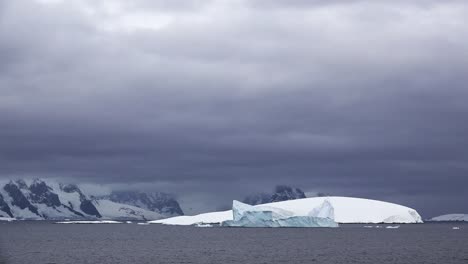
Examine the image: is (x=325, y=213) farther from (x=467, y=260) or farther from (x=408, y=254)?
(x=467, y=260)

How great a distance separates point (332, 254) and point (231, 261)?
17.4m

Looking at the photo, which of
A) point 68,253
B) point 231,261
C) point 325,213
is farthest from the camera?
point 325,213

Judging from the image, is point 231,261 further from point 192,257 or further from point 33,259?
point 33,259

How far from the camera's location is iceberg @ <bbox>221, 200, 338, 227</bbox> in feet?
Result: 525

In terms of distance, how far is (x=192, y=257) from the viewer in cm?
9231

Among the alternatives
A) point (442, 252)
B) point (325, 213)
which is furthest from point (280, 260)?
point (325, 213)

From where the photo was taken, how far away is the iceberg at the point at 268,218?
525 feet

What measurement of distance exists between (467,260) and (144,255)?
122ft

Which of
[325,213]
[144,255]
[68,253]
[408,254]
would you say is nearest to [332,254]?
[408,254]

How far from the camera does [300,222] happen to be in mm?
166500

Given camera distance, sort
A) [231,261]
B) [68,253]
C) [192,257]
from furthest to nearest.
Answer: [68,253] → [192,257] → [231,261]

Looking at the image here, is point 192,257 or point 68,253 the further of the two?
point 68,253

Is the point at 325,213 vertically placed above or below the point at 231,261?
above

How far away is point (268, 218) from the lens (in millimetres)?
165000
